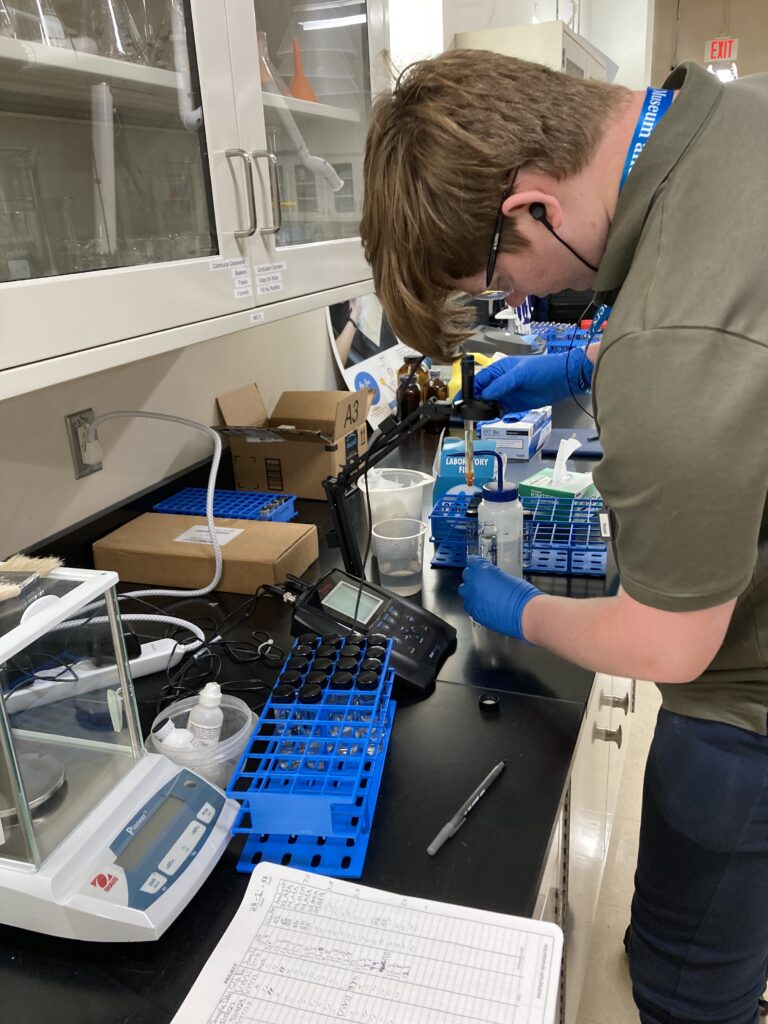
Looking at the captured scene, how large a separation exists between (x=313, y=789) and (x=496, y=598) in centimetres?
47

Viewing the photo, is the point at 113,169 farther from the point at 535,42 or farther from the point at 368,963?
the point at 535,42

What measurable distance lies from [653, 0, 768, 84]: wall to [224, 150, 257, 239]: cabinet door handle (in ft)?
16.4

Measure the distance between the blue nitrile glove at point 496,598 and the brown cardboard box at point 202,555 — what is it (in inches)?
13.7

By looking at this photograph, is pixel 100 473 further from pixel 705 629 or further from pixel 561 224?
pixel 705 629

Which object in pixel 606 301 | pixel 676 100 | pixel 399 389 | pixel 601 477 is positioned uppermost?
pixel 676 100

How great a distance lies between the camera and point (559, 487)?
1.67 metres

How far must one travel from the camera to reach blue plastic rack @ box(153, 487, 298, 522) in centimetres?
158

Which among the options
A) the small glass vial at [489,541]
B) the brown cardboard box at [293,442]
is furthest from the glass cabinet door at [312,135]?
the small glass vial at [489,541]

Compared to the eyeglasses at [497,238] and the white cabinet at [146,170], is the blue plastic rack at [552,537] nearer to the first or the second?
the white cabinet at [146,170]

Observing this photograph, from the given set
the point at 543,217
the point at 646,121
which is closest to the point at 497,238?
the point at 543,217

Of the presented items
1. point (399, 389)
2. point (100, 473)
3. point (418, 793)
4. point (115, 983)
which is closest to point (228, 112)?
point (100, 473)

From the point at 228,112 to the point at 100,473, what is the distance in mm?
712

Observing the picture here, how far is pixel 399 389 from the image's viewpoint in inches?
91.2

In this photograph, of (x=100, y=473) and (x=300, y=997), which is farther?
(x=100, y=473)
